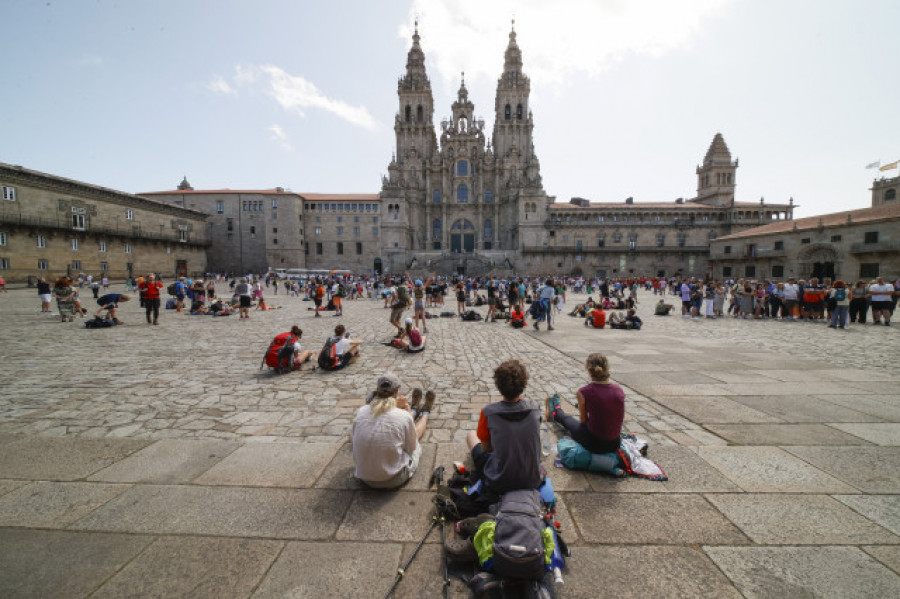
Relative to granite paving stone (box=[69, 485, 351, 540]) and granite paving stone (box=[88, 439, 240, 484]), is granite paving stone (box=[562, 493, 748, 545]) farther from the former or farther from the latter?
granite paving stone (box=[88, 439, 240, 484])

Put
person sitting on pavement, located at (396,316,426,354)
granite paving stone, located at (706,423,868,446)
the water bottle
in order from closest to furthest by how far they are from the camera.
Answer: the water bottle → granite paving stone, located at (706,423,868,446) → person sitting on pavement, located at (396,316,426,354)

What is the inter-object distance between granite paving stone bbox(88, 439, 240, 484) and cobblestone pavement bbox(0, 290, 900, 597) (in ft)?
0.07

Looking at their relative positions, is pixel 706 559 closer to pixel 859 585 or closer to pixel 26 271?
pixel 859 585

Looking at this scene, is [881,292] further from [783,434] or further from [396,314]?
[396,314]

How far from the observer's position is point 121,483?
10.8 feet

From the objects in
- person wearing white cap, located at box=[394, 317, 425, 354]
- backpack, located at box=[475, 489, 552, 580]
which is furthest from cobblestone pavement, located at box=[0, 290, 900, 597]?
person wearing white cap, located at box=[394, 317, 425, 354]

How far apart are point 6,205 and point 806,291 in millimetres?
53037

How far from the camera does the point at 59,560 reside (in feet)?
7.75

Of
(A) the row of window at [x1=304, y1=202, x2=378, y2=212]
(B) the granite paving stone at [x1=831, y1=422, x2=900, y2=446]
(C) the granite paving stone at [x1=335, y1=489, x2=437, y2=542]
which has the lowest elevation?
(C) the granite paving stone at [x1=335, y1=489, x2=437, y2=542]

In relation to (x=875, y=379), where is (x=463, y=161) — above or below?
above

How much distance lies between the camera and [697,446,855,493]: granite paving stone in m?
3.17

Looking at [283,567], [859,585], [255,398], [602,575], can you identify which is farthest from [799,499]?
[255,398]

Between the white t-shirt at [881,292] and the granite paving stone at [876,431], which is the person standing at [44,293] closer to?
the granite paving stone at [876,431]

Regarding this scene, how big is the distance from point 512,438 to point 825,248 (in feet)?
148
